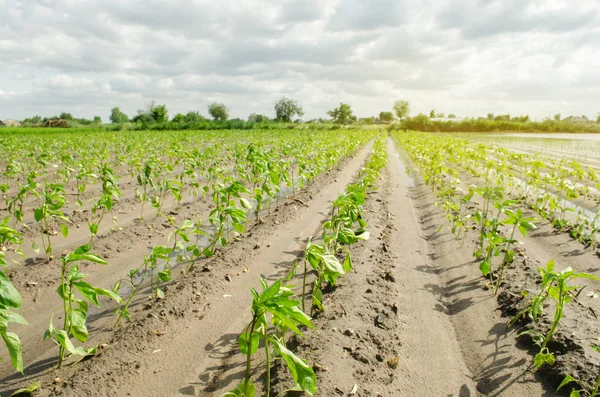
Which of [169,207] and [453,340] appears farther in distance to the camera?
[169,207]

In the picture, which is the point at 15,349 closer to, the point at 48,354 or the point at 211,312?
the point at 48,354

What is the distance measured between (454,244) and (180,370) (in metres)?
4.36

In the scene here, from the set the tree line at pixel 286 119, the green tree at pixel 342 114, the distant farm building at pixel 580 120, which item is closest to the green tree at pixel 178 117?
the tree line at pixel 286 119

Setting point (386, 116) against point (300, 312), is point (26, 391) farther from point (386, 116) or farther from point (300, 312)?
point (386, 116)

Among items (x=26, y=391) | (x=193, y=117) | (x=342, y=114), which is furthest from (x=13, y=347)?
(x=342, y=114)

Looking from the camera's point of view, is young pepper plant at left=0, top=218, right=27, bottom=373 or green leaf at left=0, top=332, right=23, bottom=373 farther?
green leaf at left=0, top=332, right=23, bottom=373

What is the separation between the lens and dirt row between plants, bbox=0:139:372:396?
2744 mm

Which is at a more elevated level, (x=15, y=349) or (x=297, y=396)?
(x=15, y=349)

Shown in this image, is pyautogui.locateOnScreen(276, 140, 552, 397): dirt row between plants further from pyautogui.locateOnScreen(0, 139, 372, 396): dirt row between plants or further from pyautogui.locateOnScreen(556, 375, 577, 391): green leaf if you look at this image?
pyautogui.locateOnScreen(0, 139, 372, 396): dirt row between plants

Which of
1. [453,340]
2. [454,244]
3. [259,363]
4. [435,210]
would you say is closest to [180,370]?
[259,363]

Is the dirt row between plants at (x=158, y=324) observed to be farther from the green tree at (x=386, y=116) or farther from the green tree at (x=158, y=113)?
the green tree at (x=386, y=116)

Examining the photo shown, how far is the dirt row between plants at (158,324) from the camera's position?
274cm

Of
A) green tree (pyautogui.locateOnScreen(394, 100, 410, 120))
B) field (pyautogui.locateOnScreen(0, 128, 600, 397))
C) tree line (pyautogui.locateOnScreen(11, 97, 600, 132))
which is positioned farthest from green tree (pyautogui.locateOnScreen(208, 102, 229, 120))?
field (pyautogui.locateOnScreen(0, 128, 600, 397))

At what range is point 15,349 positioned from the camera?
5.66ft
